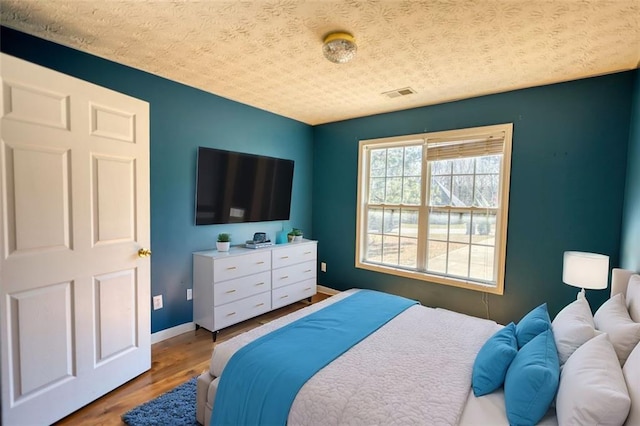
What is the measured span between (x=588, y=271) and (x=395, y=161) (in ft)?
7.01

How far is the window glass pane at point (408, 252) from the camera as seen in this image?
12.0 feet

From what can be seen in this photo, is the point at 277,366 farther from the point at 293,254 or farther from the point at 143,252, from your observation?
the point at 293,254

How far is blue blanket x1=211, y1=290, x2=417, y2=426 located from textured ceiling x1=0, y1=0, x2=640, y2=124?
191cm

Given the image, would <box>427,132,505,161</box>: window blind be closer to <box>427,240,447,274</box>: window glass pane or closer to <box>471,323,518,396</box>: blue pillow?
<box>427,240,447,274</box>: window glass pane

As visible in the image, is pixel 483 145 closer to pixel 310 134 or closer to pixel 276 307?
pixel 310 134

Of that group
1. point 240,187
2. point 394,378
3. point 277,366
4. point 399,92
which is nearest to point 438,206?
point 399,92

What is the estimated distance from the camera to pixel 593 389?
3.55ft

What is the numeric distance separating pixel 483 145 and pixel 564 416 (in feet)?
8.46

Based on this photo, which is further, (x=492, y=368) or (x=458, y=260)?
(x=458, y=260)

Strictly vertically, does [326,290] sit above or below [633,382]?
below

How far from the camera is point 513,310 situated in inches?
119

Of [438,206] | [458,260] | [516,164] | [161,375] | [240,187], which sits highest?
[516,164]

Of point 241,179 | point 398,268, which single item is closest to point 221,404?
point 241,179

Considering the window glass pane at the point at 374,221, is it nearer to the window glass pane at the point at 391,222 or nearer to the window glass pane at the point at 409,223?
the window glass pane at the point at 391,222
